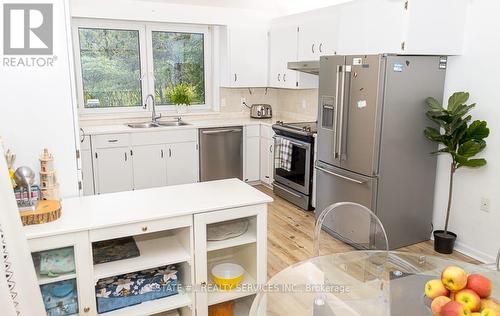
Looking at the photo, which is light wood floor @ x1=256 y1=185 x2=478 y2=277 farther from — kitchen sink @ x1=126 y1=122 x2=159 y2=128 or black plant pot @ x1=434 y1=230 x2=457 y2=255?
kitchen sink @ x1=126 y1=122 x2=159 y2=128

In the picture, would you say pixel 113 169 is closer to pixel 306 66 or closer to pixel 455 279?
pixel 306 66

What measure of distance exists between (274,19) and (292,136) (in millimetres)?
1690

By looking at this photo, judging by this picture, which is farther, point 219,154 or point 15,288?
point 219,154

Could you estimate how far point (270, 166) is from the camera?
526 cm

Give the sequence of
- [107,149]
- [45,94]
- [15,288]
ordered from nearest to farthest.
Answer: [15,288], [45,94], [107,149]

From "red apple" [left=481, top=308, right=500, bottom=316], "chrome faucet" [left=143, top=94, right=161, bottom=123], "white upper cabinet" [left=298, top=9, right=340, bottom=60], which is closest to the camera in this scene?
"red apple" [left=481, top=308, right=500, bottom=316]

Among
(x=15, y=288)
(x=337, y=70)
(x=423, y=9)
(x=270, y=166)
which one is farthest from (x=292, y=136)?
(x=15, y=288)

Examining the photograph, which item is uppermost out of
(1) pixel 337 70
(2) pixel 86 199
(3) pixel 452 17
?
(3) pixel 452 17

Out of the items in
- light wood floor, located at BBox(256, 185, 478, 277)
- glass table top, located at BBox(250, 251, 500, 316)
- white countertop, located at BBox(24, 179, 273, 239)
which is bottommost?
light wood floor, located at BBox(256, 185, 478, 277)

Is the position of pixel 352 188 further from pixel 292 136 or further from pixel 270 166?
pixel 270 166

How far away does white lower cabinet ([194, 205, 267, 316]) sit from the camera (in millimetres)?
2199

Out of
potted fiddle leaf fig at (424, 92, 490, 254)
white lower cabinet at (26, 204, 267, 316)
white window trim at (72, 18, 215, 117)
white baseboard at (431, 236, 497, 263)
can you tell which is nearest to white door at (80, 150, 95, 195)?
white window trim at (72, 18, 215, 117)

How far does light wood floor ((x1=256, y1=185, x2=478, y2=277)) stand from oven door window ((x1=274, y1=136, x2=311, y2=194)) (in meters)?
0.32

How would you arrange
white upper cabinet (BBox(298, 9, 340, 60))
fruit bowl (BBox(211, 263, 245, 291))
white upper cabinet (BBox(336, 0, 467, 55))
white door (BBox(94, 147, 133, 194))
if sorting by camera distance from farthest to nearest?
1. white door (BBox(94, 147, 133, 194))
2. white upper cabinet (BBox(298, 9, 340, 60))
3. white upper cabinet (BBox(336, 0, 467, 55))
4. fruit bowl (BBox(211, 263, 245, 291))
